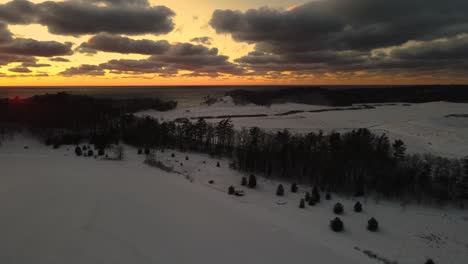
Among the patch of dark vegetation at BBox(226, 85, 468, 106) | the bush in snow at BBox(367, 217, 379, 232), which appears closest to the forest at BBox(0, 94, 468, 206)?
the bush in snow at BBox(367, 217, 379, 232)

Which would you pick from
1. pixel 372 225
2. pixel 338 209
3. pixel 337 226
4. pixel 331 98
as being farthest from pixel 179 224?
pixel 331 98

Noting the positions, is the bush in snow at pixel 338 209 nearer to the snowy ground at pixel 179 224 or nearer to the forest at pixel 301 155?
the snowy ground at pixel 179 224

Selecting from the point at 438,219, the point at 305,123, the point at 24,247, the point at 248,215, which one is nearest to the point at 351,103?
the point at 305,123

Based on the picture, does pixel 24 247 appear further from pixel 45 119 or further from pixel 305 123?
pixel 305 123

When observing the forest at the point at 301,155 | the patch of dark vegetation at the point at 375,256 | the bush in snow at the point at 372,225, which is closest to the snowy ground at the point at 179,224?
the patch of dark vegetation at the point at 375,256

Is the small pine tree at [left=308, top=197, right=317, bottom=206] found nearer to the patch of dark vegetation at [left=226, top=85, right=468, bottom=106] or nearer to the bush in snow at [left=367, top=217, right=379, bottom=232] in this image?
the bush in snow at [left=367, top=217, right=379, bottom=232]

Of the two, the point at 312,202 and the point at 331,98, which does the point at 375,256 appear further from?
the point at 331,98
